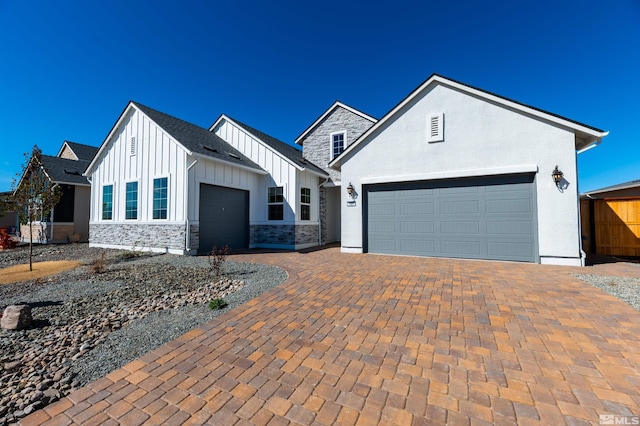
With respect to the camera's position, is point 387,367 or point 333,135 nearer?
point 387,367

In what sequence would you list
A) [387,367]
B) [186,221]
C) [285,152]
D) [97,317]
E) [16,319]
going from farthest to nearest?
[285,152], [186,221], [97,317], [16,319], [387,367]

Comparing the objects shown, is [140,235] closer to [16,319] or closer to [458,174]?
[16,319]

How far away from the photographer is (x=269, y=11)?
10125 mm

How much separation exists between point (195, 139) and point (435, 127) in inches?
396

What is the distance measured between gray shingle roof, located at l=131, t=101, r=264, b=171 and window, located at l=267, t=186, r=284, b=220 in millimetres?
1312

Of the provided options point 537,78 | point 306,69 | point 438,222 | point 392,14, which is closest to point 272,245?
point 438,222

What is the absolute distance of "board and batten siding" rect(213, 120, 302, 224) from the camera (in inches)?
474

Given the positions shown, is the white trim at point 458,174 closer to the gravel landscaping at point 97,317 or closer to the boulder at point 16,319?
the gravel landscaping at point 97,317

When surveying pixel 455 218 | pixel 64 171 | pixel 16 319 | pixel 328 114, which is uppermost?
pixel 328 114

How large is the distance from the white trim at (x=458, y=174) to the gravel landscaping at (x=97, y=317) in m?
5.43

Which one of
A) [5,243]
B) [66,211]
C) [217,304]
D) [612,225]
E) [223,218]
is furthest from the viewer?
[66,211]

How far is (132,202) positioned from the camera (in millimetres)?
11453

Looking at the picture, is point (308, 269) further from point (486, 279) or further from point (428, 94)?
point (428, 94)

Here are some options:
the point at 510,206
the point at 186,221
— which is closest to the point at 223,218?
the point at 186,221
